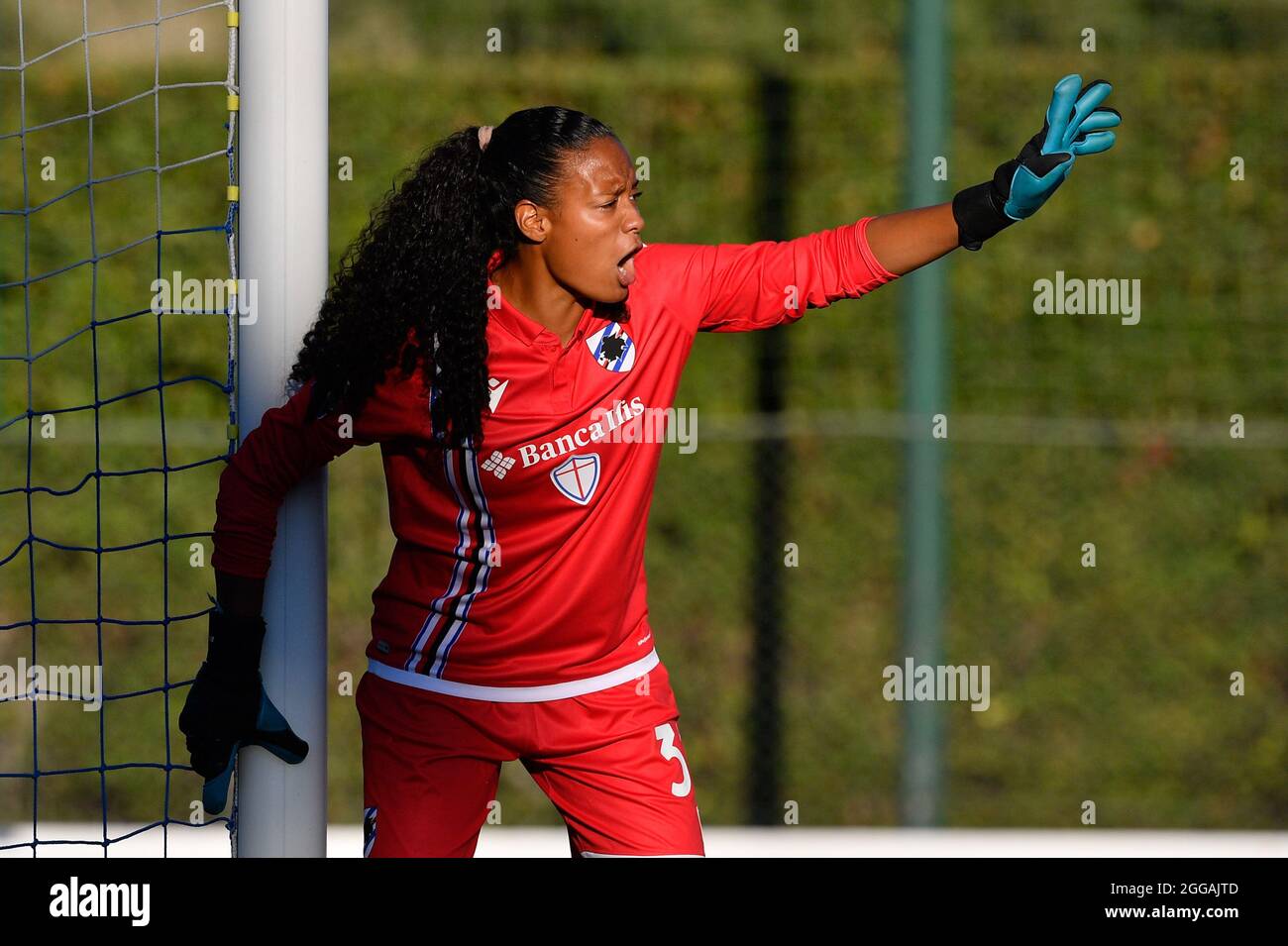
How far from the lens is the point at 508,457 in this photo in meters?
2.60

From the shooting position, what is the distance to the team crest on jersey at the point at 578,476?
2.62 meters

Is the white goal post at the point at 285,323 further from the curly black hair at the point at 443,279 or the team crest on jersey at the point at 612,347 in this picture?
the team crest on jersey at the point at 612,347

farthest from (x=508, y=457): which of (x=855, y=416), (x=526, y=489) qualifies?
(x=855, y=416)

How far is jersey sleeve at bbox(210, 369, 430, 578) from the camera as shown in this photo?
8.48 ft

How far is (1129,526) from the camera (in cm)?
530

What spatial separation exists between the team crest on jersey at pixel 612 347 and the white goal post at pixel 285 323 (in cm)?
49

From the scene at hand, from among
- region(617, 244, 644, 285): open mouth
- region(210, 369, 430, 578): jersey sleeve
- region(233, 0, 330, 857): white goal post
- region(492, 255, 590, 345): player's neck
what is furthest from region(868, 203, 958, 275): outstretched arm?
region(233, 0, 330, 857): white goal post

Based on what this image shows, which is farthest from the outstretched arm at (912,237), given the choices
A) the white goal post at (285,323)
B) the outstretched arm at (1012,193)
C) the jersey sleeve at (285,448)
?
the white goal post at (285,323)

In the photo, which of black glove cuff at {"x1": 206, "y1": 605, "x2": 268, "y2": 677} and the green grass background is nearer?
black glove cuff at {"x1": 206, "y1": 605, "x2": 268, "y2": 677}

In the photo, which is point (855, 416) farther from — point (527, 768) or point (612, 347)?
point (527, 768)

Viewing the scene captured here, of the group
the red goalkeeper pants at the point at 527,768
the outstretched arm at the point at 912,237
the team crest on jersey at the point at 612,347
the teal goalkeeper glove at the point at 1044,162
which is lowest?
the red goalkeeper pants at the point at 527,768

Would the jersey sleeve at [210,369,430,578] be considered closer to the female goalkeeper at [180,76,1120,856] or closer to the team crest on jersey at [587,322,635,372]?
the female goalkeeper at [180,76,1120,856]

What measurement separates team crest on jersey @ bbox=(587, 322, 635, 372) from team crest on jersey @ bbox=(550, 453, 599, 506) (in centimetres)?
17

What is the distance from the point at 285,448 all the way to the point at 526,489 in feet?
1.31
